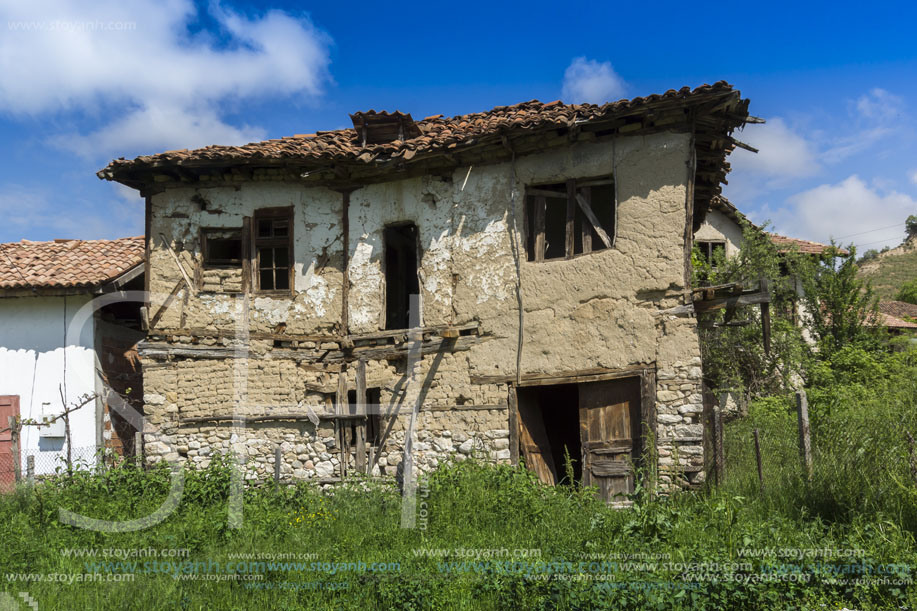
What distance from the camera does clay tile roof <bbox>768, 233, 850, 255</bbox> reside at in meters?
19.2

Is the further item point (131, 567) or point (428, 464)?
point (428, 464)

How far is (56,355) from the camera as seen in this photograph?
12883mm

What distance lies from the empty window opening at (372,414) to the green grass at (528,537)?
1424 millimetres

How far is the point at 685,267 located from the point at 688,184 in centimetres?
115

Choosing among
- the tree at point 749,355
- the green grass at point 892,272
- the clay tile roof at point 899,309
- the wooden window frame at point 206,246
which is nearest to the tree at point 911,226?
the green grass at point 892,272

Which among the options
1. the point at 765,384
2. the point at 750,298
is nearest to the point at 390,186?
the point at 750,298

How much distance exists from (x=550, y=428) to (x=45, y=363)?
9.39m

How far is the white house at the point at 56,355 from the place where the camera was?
1260 centimetres

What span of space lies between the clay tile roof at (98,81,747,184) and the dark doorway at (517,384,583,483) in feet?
13.0

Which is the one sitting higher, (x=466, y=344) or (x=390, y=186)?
(x=390, y=186)

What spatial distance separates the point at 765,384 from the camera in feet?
55.1

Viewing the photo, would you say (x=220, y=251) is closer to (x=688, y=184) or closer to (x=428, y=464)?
(x=428, y=464)

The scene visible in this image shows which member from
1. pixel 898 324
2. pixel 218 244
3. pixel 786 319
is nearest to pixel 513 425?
pixel 218 244

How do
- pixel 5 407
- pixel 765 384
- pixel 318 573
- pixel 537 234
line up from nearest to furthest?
pixel 318 573 < pixel 537 234 < pixel 5 407 < pixel 765 384
